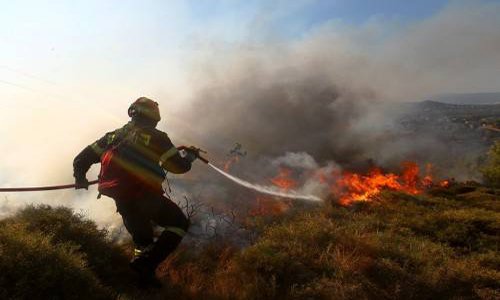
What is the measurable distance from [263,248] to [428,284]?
2.28m

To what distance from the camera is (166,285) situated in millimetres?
5477

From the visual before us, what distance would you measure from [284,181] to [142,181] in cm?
1393

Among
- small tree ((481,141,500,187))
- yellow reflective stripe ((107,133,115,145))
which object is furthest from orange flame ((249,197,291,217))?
small tree ((481,141,500,187))

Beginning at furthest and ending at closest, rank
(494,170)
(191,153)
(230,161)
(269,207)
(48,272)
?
(494,170) < (230,161) < (269,207) < (191,153) < (48,272)

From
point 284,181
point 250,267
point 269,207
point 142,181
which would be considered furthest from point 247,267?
point 284,181

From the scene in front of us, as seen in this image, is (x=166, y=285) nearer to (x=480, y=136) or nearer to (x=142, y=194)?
(x=142, y=194)

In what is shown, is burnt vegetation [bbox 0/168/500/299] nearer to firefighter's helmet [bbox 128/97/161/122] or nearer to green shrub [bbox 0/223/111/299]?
green shrub [bbox 0/223/111/299]

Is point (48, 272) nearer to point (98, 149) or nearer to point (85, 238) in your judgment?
point (98, 149)

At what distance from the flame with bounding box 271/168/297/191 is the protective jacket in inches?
499

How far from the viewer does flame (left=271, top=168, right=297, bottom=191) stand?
18344mm

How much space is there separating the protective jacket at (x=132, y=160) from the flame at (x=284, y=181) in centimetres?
1268

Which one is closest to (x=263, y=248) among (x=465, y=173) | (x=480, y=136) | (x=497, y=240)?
(x=497, y=240)

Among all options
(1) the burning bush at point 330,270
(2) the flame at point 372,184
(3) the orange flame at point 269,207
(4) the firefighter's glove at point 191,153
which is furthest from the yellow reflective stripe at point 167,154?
(2) the flame at point 372,184

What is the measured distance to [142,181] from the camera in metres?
5.27
